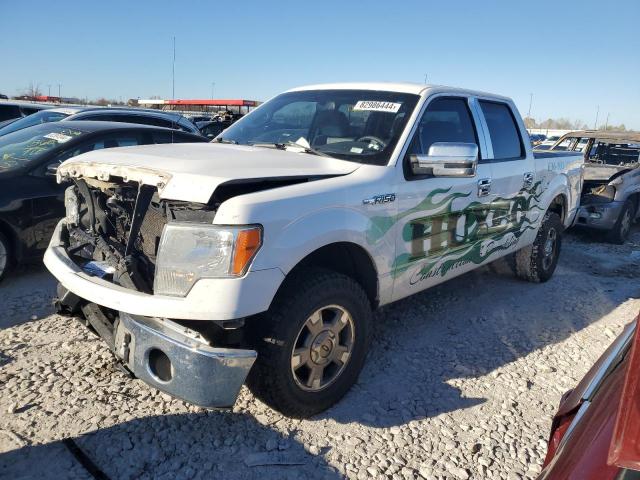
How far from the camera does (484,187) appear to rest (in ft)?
13.4

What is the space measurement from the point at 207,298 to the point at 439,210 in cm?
192

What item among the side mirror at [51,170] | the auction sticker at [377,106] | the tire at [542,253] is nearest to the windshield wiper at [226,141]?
the auction sticker at [377,106]

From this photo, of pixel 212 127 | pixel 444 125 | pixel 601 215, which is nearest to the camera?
pixel 444 125

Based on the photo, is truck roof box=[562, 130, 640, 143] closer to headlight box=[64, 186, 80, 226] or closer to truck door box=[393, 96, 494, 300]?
truck door box=[393, 96, 494, 300]

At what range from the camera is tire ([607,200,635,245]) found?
26.3 ft

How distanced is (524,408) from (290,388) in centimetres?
154

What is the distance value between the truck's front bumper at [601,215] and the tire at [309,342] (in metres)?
6.27

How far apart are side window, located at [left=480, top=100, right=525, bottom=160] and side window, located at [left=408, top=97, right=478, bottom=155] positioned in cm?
36

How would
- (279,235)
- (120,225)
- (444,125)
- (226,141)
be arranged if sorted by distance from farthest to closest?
(226,141) < (444,125) < (120,225) < (279,235)

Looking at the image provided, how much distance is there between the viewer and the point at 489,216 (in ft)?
13.9

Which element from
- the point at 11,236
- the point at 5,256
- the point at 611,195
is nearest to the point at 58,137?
the point at 11,236

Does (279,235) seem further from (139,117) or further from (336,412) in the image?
(139,117)

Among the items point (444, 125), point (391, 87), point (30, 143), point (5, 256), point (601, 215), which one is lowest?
point (5, 256)

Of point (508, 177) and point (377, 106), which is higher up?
point (377, 106)
